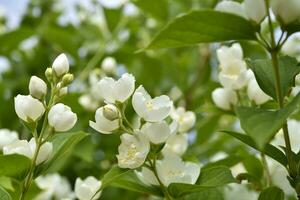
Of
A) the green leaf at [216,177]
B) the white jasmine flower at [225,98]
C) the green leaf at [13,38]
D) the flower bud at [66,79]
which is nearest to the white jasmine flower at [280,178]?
the white jasmine flower at [225,98]

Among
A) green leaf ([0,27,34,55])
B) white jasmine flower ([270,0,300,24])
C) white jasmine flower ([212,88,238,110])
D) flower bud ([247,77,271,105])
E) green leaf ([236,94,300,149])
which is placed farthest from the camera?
green leaf ([0,27,34,55])

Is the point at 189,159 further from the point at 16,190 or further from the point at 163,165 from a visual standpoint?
the point at 16,190

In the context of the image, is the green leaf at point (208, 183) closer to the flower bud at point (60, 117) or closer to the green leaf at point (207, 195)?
the green leaf at point (207, 195)

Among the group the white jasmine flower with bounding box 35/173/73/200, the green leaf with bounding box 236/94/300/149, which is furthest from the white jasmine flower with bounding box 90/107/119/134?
the white jasmine flower with bounding box 35/173/73/200

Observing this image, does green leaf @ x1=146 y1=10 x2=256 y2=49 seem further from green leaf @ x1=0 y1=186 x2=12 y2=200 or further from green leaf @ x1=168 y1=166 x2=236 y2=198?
green leaf @ x1=0 y1=186 x2=12 y2=200

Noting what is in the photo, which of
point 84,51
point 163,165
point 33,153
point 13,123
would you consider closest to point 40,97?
point 33,153

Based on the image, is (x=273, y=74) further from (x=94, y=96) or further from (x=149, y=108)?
(x=94, y=96)
